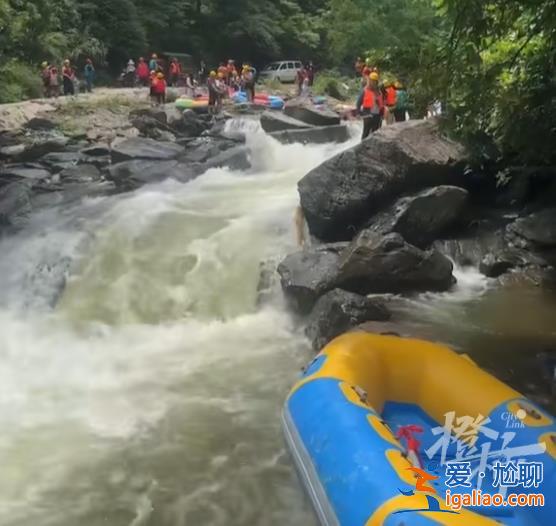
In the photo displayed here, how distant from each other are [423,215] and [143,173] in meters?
7.04

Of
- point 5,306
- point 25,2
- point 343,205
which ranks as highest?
point 25,2

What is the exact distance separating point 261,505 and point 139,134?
13974mm

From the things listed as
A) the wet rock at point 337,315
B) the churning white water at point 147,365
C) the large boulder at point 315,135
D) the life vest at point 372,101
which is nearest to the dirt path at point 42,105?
the churning white water at point 147,365

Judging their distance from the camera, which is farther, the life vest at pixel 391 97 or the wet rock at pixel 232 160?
the wet rock at pixel 232 160

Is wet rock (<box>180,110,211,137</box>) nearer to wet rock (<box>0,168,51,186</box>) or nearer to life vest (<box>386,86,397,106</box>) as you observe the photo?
wet rock (<box>0,168,51,186</box>)

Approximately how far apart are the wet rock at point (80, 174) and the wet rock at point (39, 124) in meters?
2.64

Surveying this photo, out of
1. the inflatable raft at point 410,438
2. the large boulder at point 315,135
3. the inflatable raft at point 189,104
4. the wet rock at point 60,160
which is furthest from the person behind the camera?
the inflatable raft at point 189,104

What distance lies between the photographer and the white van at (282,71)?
3045 centimetres

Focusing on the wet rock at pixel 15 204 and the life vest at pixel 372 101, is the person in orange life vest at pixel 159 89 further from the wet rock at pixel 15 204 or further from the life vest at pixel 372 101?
the life vest at pixel 372 101

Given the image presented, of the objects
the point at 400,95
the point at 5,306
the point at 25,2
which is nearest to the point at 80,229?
the point at 5,306

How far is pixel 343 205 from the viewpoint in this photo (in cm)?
977

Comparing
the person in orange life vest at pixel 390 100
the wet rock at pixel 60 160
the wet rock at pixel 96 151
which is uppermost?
the person in orange life vest at pixel 390 100

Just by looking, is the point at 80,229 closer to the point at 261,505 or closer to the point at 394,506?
the point at 261,505

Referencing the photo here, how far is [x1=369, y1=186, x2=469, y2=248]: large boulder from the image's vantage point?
31.2 ft
